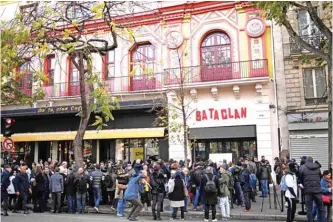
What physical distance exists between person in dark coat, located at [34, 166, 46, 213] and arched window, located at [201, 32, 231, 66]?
10858 millimetres

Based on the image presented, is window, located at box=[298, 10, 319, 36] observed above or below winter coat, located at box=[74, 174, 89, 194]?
above

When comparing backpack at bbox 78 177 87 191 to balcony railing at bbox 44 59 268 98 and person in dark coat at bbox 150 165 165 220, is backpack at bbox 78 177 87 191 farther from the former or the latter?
balcony railing at bbox 44 59 268 98

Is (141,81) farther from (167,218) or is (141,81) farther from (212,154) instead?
(167,218)

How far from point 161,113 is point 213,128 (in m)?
2.91

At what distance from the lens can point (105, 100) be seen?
43.5 feet

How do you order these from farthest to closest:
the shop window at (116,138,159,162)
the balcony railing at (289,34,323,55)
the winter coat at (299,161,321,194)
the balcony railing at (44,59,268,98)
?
the shop window at (116,138,159,162), the balcony railing at (44,59,268,98), the balcony railing at (289,34,323,55), the winter coat at (299,161,321,194)

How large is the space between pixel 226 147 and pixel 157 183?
865 cm

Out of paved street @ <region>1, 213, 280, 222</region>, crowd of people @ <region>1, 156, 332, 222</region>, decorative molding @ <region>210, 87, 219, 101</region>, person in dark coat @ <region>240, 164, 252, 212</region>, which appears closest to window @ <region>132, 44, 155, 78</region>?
decorative molding @ <region>210, 87, 219, 101</region>

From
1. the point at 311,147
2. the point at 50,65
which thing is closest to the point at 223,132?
the point at 311,147

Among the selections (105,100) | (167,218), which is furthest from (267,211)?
(105,100)

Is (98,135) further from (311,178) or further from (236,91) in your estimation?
(311,178)

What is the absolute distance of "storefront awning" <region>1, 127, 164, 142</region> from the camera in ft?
65.3

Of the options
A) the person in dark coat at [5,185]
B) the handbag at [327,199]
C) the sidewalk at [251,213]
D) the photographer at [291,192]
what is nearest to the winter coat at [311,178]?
the photographer at [291,192]

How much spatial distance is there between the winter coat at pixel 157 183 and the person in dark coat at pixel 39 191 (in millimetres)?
4393
